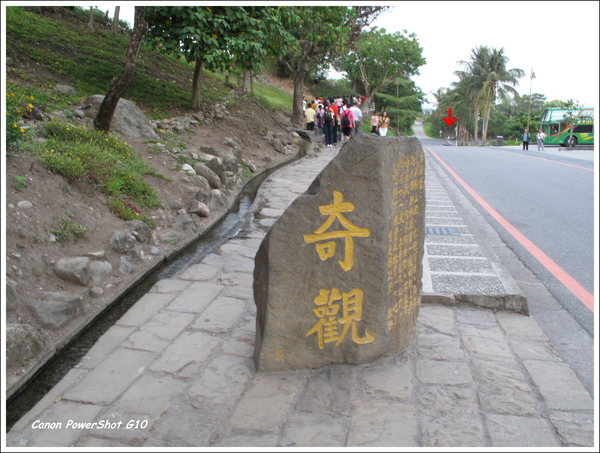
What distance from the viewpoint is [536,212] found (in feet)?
27.3

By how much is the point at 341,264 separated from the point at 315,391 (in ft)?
2.77

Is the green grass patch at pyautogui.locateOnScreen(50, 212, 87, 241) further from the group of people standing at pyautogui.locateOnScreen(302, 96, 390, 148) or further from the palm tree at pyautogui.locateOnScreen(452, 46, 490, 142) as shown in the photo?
the palm tree at pyautogui.locateOnScreen(452, 46, 490, 142)

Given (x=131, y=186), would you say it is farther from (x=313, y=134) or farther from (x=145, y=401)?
(x=313, y=134)

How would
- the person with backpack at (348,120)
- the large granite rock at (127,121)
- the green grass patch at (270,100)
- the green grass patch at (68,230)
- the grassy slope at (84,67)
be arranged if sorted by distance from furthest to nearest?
1. the green grass patch at (270,100)
2. the person with backpack at (348,120)
3. the grassy slope at (84,67)
4. the large granite rock at (127,121)
5. the green grass patch at (68,230)

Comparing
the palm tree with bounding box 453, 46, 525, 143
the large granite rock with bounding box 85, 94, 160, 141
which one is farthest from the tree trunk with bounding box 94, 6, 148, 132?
the palm tree with bounding box 453, 46, 525, 143

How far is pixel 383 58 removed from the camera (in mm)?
34000

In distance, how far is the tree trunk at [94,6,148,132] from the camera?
8250mm

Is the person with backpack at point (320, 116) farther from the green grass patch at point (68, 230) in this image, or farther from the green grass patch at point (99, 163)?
the green grass patch at point (68, 230)

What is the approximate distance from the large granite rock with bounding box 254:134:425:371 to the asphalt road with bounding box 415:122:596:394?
5.04ft

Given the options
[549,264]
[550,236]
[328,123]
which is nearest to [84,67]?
[328,123]

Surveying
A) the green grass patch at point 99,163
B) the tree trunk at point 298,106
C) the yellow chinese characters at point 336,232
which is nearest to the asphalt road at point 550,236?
the yellow chinese characters at point 336,232

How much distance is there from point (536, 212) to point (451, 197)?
178cm

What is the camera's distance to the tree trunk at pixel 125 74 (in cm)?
825

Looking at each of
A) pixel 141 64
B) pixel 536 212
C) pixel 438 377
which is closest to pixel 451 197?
pixel 536 212
